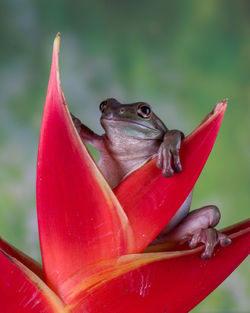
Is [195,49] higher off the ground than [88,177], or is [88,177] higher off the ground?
[195,49]

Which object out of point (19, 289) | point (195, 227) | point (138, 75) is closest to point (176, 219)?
point (195, 227)

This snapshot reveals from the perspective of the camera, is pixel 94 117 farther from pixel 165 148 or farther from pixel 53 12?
pixel 165 148

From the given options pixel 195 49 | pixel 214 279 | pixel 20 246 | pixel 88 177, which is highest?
pixel 195 49

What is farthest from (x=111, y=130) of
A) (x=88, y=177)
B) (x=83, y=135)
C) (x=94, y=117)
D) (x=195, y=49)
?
(x=195, y=49)

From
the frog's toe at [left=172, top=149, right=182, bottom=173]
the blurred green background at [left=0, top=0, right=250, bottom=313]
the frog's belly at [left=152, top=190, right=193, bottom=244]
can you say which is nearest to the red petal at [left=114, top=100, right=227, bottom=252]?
the frog's toe at [left=172, top=149, right=182, bottom=173]

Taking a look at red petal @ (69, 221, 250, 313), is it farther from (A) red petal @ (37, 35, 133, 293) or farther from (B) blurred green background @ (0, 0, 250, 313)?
(B) blurred green background @ (0, 0, 250, 313)

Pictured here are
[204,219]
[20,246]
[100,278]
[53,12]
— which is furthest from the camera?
[53,12]

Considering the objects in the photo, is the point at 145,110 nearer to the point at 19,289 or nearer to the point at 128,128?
the point at 128,128

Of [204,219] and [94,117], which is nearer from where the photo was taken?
[204,219]

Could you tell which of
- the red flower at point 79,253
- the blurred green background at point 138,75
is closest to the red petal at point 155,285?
the red flower at point 79,253
